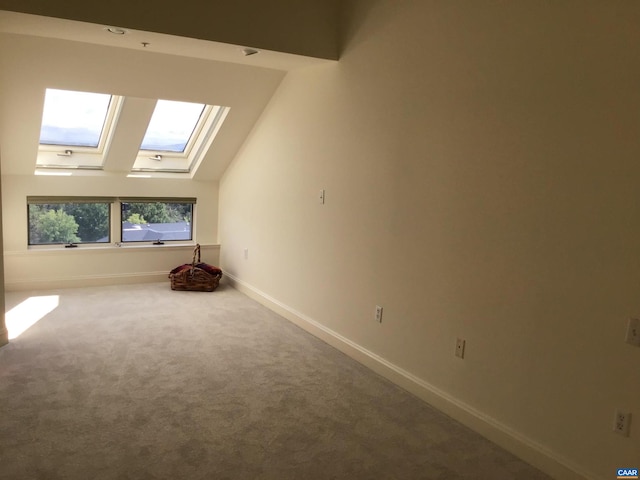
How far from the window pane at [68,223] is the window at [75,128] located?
453mm

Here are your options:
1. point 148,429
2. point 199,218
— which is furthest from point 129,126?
point 148,429

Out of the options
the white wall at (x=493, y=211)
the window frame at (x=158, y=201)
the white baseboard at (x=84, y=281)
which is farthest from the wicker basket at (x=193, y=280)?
the white wall at (x=493, y=211)

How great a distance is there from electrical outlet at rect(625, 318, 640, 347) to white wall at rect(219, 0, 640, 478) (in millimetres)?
27

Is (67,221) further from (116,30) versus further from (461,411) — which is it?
→ (461,411)

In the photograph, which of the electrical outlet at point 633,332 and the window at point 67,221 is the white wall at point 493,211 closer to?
the electrical outlet at point 633,332

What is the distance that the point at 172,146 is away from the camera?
5828 mm

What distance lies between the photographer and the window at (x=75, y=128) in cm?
470

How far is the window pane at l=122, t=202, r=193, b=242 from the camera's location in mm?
5898

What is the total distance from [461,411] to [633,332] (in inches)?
42.6

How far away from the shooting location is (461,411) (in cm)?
278

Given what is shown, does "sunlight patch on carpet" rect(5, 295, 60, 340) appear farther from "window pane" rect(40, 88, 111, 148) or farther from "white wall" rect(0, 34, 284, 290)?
"window pane" rect(40, 88, 111, 148)

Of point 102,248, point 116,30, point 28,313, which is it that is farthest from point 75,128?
point 116,30

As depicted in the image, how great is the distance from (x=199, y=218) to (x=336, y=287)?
9.35 feet

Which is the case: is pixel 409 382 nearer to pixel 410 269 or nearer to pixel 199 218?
pixel 410 269
